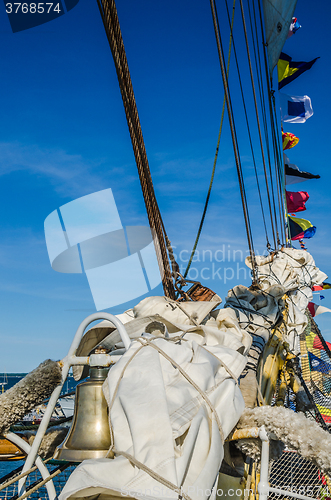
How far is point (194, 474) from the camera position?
169 cm

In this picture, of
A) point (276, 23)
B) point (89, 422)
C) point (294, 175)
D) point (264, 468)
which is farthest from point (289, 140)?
point (89, 422)

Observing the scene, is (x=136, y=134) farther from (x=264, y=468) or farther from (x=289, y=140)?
(x=289, y=140)

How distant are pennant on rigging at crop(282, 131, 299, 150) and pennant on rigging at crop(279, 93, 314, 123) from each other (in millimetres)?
1554

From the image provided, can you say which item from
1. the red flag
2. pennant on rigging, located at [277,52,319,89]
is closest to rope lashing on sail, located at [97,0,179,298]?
pennant on rigging, located at [277,52,319,89]

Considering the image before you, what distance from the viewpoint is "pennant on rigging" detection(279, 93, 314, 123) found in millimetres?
17359

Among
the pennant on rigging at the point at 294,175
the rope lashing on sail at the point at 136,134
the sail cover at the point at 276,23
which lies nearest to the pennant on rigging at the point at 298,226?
the pennant on rigging at the point at 294,175

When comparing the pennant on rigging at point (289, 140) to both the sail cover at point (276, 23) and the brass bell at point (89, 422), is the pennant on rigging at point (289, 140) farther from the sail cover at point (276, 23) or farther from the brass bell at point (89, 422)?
the brass bell at point (89, 422)

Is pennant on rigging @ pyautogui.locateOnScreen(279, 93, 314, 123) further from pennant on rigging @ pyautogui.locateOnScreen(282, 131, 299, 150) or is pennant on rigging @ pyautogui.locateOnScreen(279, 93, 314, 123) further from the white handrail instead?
the white handrail

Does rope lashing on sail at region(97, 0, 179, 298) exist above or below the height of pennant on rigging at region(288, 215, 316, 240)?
below

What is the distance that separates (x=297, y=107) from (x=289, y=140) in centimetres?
200

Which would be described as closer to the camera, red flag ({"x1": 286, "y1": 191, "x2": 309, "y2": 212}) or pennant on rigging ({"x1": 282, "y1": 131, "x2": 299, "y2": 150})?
pennant on rigging ({"x1": 282, "y1": 131, "x2": 299, "y2": 150})

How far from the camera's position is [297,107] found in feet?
57.2

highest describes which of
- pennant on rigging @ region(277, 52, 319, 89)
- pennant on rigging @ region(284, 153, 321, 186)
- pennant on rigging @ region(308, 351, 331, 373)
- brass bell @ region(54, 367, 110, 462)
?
pennant on rigging @ region(277, 52, 319, 89)

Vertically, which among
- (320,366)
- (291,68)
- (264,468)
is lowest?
(264,468)
